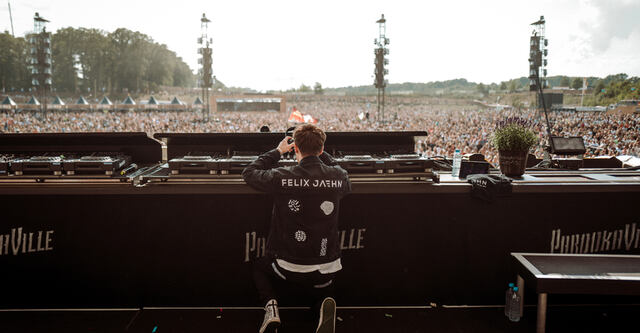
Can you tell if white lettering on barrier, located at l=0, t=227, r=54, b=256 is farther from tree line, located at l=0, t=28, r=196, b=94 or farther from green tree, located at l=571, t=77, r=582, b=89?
tree line, located at l=0, t=28, r=196, b=94

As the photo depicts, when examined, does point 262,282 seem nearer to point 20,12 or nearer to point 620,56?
point 620,56

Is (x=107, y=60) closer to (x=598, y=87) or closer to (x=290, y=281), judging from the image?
(x=598, y=87)

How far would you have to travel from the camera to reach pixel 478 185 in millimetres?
2205

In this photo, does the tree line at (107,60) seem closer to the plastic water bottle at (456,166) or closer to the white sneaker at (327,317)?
the plastic water bottle at (456,166)

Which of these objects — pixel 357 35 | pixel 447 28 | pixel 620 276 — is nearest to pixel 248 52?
pixel 357 35

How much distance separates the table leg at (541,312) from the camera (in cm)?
196

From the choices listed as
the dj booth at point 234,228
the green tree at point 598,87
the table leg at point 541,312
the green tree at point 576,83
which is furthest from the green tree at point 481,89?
the table leg at point 541,312

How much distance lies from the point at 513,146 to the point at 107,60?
2295cm

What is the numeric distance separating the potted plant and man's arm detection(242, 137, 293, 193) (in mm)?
1480

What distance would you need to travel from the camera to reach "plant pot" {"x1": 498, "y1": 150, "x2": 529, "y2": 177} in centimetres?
249

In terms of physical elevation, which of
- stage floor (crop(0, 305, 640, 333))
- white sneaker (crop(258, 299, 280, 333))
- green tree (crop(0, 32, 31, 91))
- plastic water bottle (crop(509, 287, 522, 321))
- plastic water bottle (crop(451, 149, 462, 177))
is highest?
green tree (crop(0, 32, 31, 91))

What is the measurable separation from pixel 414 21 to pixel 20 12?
7244 mm

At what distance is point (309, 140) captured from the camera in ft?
5.48

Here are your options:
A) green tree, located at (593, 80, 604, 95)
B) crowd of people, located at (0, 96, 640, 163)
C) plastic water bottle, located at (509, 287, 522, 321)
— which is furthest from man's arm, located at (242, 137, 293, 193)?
green tree, located at (593, 80, 604, 95)
